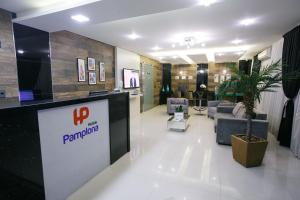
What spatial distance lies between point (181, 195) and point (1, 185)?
72.8 inches

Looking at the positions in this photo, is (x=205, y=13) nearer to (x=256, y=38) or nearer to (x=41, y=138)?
(x=256, y=38)

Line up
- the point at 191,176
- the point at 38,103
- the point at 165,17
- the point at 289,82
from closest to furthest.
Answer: the point at 38,103 → the point at 191,176 → the point at 165,17 → the point at 289,82

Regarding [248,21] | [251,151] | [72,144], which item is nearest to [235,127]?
[251,151]

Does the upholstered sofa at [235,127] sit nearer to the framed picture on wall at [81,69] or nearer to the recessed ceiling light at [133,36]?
the recessed ceiling light at [133,36]

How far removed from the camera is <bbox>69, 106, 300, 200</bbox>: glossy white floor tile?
207cm

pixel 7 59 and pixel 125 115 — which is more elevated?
pixel 7 59

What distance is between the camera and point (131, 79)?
6285 millimetres

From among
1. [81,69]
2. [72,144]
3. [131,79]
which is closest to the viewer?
[72,144]

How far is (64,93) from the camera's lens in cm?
377

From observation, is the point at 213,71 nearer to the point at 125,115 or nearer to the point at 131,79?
the point at 131,79

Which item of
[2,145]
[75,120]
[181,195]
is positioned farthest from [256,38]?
[2,145]

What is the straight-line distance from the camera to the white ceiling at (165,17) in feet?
7.45

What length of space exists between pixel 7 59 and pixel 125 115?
7.11 feet

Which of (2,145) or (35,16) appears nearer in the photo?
(2,145)
